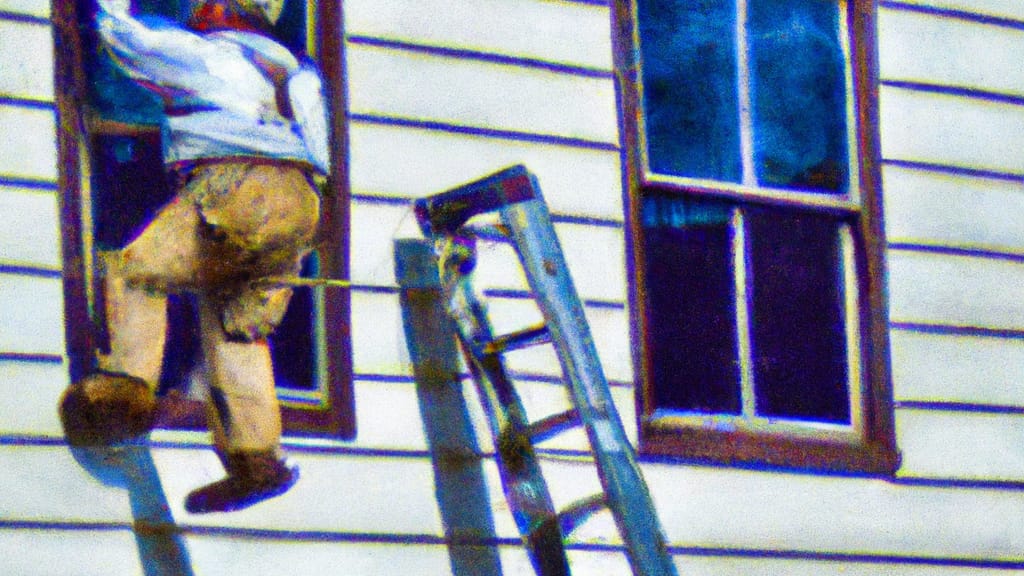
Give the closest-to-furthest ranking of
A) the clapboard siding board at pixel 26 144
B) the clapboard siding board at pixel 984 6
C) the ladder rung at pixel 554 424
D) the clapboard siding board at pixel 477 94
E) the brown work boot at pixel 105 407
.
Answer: the brown work boot at pixel 105 407
the clapboard siding board at pixel 26 144
the ladder rung at pixel 554 424
the clapboard siding board at pixel 477 94
the clapboard siding board at pixel 984 6

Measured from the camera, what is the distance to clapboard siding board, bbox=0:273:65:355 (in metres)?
3.52

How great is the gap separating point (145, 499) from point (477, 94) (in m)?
1.47

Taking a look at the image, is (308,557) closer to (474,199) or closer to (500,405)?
(500,405)

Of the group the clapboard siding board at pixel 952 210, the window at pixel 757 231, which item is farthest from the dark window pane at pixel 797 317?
the clapboard siding board at pixel 952 210

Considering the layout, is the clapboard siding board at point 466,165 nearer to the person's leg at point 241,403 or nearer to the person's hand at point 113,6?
the person's leg at point 241,403

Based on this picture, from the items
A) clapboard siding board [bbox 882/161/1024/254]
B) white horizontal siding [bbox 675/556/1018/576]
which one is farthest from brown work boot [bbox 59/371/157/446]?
clapboard siding board [bbox 882/161/1024/254]

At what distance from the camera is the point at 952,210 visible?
4.74 m

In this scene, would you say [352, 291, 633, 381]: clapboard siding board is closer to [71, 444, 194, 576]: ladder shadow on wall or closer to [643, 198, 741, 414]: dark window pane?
[643, 198, 741, 414]: dark window pane

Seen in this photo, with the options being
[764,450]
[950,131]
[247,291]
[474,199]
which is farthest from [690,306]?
[247,291]

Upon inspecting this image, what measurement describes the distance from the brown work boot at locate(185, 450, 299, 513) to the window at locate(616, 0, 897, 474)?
114 centimetres

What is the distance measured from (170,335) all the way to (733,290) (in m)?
1.76

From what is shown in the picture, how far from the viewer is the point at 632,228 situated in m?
4.31

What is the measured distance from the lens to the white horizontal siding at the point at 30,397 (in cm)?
349

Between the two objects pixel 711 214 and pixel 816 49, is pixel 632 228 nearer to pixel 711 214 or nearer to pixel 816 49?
pixel 711 214
